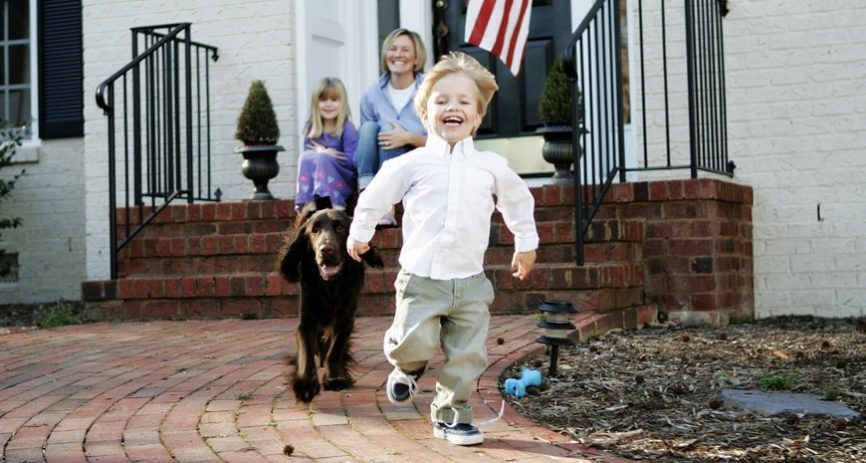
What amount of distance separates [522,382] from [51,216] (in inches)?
227

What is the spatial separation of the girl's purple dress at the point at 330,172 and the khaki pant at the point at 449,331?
117 inches

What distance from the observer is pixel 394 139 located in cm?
632

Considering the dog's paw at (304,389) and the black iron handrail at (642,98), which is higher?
the black iron handrail at (642,98)

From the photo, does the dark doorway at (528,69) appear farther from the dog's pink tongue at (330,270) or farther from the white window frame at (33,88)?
the dog's pink tongue at (330,270)

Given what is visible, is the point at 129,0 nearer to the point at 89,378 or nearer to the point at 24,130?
the point at 24,130

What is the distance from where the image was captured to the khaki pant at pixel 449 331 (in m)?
3.24

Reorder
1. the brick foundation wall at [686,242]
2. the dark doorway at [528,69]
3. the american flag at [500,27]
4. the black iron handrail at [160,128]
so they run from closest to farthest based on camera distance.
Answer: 1. the brick foundation wall at [686,242]
2. the american flag at [500,27]
3. the black iron handrail at [160,128]
4. the dark doorway at [528,69]

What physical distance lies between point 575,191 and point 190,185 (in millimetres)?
2763

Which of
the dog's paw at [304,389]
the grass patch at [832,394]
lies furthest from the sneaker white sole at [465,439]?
the grass patch at [832,394]

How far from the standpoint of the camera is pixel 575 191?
581 centimetres

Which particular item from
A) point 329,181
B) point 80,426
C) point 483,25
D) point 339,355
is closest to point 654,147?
point 483,25

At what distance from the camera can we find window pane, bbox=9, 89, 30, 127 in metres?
9.27

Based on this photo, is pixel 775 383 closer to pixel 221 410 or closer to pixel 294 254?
pixel 294 254

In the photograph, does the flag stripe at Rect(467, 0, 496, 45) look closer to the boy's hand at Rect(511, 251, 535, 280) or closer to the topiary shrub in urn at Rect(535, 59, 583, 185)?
the topiary shrub in urn at Rect(535, 59, 583, 185)
